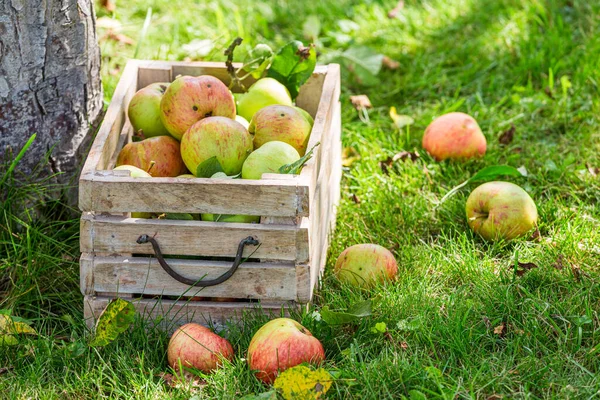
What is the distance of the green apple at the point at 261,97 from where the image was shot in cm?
285

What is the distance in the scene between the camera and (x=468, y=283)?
2582 mm

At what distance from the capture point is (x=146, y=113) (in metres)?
2.79

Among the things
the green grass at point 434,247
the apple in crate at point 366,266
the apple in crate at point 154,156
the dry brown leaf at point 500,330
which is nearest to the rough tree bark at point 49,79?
the green grass at point 434,247

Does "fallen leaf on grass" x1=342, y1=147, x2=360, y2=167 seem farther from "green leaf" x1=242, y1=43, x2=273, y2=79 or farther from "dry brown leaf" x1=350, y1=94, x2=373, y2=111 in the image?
"green leaf" x1=242, y1=43, x2=273, y2=79

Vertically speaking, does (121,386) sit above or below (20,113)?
below

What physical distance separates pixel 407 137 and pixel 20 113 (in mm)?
1661

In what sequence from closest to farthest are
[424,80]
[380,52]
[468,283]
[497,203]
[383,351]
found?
1. [383,351]
2. [468,283]
3. [497,203]
4. [424,80]
5. [380,52]

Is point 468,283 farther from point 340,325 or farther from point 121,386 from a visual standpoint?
point 121,386

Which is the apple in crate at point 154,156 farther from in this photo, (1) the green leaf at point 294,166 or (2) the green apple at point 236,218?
(1) the green leaf at point 294,166

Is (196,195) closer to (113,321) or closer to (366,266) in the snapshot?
(113,321)

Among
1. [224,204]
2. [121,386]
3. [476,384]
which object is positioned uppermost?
[224,204]

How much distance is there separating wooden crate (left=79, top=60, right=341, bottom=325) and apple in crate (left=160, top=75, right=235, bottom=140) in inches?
9.1

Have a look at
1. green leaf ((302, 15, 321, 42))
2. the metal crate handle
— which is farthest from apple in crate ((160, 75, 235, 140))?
green leaf ((302, 15, 321, 42))

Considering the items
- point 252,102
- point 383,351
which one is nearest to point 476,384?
point 383,351
